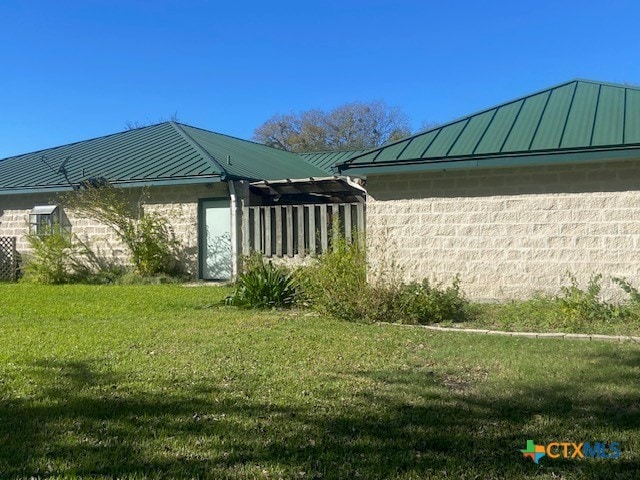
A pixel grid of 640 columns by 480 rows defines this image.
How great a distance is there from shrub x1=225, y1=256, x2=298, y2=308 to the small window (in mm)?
8472

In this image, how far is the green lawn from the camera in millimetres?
3307

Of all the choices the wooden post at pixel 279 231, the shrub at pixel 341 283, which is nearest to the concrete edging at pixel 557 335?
the shrub at pixel 341 283

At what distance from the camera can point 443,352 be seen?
6082 mm

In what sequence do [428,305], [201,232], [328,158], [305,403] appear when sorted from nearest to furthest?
[305,403]
[428,305]
[201,232]
[328,158]

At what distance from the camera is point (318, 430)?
12.5 ft

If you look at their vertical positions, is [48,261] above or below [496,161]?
below

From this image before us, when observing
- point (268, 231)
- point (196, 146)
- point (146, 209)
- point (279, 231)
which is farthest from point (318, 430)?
point (196, 146)

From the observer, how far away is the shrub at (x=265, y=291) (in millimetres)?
9656

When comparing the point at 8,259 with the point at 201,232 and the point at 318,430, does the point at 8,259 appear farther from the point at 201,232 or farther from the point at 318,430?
the point at 318,430

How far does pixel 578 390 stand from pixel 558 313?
10.8 feet

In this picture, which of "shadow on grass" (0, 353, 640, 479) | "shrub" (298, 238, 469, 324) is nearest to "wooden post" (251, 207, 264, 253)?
"shrub" (298, 238, 469, 324)

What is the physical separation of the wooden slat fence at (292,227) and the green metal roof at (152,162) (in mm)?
1555

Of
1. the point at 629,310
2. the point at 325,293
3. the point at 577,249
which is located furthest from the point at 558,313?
the point at 325,293

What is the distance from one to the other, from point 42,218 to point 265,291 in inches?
380
